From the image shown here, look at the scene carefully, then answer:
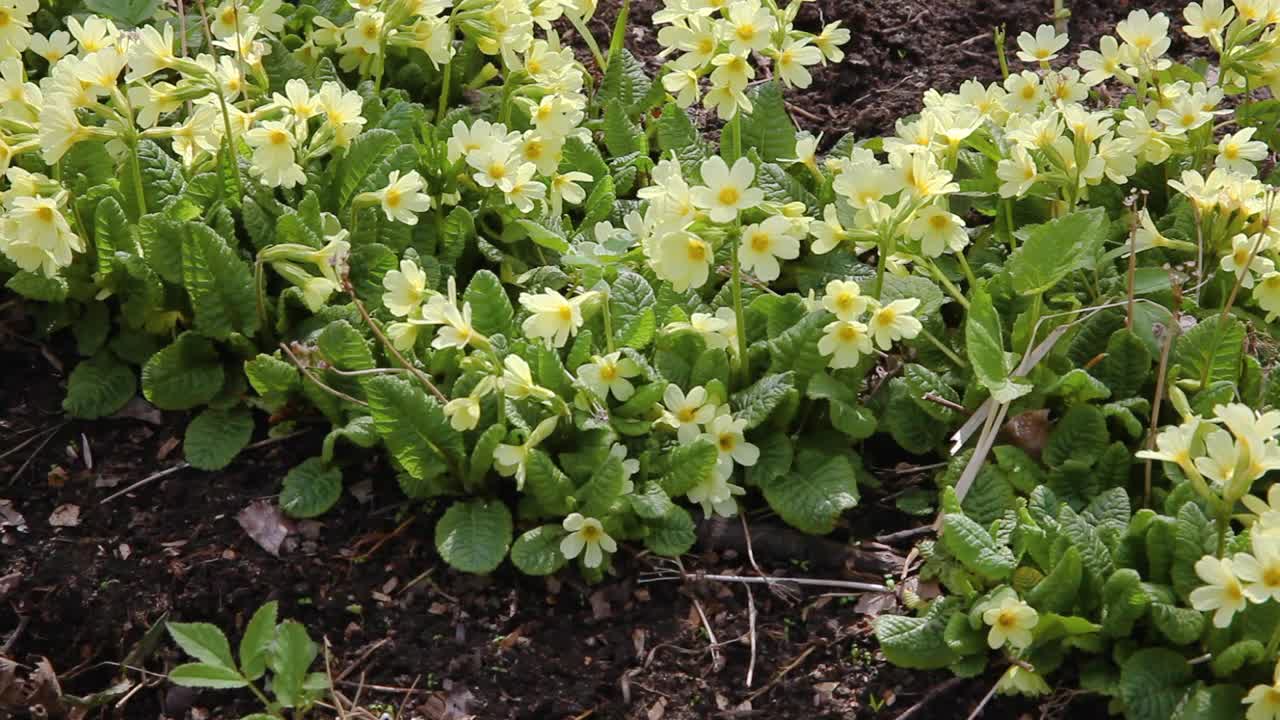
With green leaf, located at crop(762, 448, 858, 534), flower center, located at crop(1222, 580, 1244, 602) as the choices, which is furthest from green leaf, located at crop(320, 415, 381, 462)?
flower center, located at crop(1222, 580, 1244, 602)

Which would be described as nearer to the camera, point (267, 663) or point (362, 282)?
point (267, 663)

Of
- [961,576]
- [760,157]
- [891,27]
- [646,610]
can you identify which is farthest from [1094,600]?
[891,27]

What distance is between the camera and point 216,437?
2807 millimetres

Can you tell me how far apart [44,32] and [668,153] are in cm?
165

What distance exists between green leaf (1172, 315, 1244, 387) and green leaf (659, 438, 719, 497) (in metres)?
0.93

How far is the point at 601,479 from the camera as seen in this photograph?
2.56 m

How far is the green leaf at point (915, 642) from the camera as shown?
2.43m

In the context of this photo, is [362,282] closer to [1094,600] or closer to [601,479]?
[601,479]

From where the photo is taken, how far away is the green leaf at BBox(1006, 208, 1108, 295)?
2742 mm

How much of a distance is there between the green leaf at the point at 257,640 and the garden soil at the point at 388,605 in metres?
0.16

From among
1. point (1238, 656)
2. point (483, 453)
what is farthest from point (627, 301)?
point (1238, 656)

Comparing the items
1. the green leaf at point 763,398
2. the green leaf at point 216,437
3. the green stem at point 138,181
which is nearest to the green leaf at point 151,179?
the green stem at point 138,181

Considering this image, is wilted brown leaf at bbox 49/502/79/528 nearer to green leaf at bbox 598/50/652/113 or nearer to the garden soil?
the garden soil

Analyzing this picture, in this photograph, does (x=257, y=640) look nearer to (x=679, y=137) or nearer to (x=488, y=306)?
(x=488, y=306)
